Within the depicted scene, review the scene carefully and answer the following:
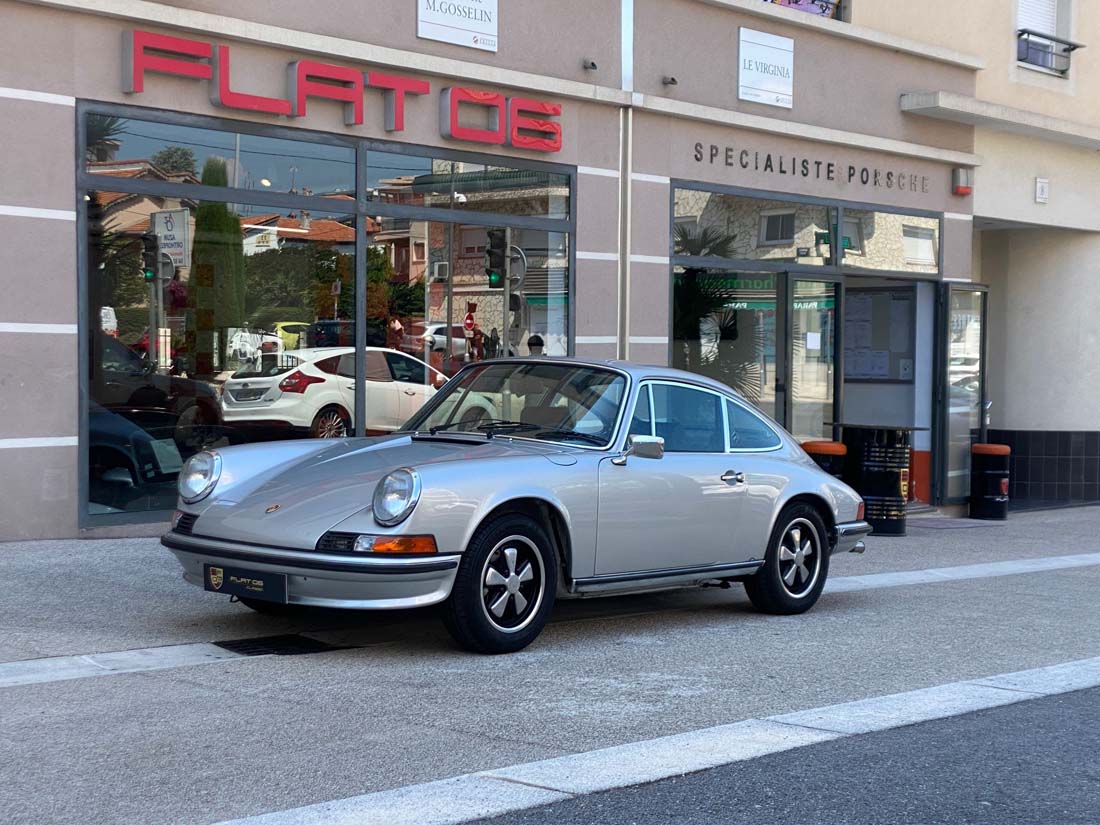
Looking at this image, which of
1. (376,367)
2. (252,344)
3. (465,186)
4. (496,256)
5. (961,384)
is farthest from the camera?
(961,384)

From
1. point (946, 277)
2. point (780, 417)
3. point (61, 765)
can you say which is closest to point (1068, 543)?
point (780, 417)

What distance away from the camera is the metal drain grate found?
Result: 6882 mm

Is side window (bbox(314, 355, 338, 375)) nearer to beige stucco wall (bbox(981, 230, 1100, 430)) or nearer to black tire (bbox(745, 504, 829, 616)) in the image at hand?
black tire (bbox(745, 504, 829, 616))

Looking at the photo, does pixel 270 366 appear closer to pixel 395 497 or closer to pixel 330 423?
pixel 330 423

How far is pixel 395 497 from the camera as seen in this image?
649cm

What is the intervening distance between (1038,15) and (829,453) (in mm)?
7903

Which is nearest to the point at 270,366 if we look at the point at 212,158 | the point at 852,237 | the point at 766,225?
the point at 212,158

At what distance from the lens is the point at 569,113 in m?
13.1

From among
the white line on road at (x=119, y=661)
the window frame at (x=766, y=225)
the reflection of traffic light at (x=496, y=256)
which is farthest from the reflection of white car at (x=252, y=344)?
the window frame at (x=766, y=225)

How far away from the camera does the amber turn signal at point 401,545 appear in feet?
21.0

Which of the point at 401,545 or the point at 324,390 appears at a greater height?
the point at 324,390

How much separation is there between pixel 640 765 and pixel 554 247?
28.6ft

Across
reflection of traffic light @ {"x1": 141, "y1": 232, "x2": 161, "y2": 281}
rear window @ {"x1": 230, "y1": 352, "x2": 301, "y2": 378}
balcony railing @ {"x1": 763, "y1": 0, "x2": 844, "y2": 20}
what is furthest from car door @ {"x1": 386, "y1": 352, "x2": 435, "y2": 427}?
balcony railing @ {"x1": 763, "y1": 0, "x2": 844, "y2": 20}

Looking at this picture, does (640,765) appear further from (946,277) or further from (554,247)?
(946,277)
